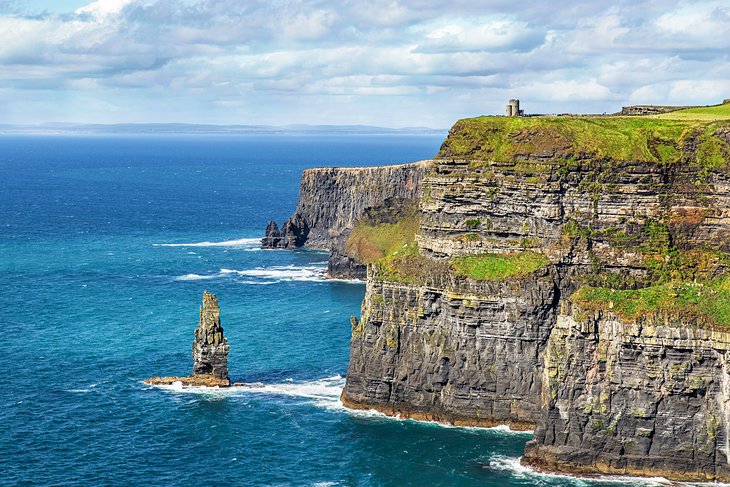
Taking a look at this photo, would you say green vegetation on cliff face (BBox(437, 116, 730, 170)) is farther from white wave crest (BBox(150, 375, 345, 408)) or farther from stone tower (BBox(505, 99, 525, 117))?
white wave crest (BBox(150, 375, 345, 408))

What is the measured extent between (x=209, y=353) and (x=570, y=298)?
34357 millimetres

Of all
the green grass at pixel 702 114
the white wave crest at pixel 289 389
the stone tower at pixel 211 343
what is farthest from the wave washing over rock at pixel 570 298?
the stone tower at pixel 211 343

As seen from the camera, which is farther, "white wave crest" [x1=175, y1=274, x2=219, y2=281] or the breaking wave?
the breaking wave

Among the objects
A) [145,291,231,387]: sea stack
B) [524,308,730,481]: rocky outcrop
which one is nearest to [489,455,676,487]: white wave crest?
[524,308,730,481]: rocky outcrop

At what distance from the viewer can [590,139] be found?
94.6m

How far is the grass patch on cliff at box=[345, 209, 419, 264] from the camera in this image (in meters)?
164

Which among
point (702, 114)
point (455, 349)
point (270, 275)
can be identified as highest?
point (702, 114)

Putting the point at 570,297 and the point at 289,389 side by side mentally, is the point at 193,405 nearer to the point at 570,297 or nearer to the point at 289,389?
the point at 289,389

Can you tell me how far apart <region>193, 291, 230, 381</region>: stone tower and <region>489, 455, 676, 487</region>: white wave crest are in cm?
2984

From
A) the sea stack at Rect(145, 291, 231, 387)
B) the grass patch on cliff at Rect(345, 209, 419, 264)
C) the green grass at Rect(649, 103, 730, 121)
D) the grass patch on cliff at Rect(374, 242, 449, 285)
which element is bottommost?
the sea stack at Rect(145, 291, 231, 387)

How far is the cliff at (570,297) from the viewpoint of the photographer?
81.6 meters

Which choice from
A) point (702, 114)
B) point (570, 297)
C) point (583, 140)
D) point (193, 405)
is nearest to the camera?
point (570, 297)

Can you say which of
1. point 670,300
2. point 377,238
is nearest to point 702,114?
point 670,300

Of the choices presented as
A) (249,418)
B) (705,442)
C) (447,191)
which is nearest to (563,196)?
(447,191)
